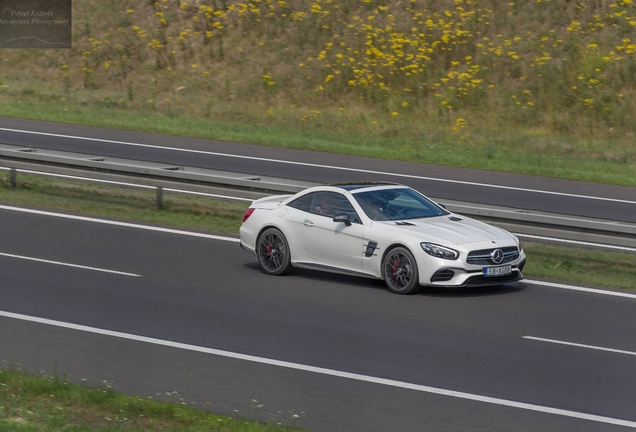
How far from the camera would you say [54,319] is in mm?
11195

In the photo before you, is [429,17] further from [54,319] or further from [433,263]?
[54,319]

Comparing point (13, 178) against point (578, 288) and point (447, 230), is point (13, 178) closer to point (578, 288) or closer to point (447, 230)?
point (447, 230)

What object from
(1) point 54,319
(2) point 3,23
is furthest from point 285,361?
(2) point 3,23

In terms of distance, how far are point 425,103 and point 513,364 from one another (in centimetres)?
2214

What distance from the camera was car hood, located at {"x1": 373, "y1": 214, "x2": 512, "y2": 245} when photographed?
506 inches

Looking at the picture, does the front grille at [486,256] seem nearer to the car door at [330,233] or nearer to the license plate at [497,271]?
the license plate at [497,271]

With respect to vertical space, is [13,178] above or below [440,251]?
above

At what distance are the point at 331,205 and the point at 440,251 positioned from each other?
208 centimetres

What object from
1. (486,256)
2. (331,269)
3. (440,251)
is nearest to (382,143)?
(331,269)

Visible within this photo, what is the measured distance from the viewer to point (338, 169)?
24.1 m

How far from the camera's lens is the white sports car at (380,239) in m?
12.7

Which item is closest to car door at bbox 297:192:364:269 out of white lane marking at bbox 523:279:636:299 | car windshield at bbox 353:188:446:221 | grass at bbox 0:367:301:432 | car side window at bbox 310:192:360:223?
car side window at bbox 310:192:360:223

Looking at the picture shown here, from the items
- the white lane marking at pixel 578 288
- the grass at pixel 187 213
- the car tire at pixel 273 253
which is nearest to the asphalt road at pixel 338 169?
the grass at pixel 187 213

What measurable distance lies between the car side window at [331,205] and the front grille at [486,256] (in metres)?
1.84
